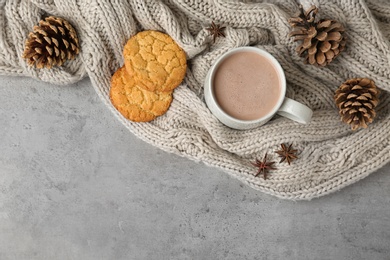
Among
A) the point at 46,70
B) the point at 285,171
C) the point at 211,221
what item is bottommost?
the point at 211,221

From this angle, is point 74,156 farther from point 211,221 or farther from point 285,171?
point 285,171

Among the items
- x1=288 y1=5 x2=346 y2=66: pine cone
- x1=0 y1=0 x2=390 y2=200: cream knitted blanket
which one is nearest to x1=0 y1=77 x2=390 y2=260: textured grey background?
x1=0 y1=0 x2=390 y2=200: cream knitted blanket

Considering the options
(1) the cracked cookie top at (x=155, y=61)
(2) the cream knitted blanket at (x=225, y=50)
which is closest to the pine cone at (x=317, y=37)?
(2) the cream knitted blanket at (x=225, y=50)

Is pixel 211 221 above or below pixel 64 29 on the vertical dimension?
below

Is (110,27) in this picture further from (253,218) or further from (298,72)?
(253,218)

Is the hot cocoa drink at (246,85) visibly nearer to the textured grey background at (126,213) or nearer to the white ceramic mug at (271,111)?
the white ceramic mug at (271,111)

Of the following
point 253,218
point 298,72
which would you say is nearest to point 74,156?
point 253,218
